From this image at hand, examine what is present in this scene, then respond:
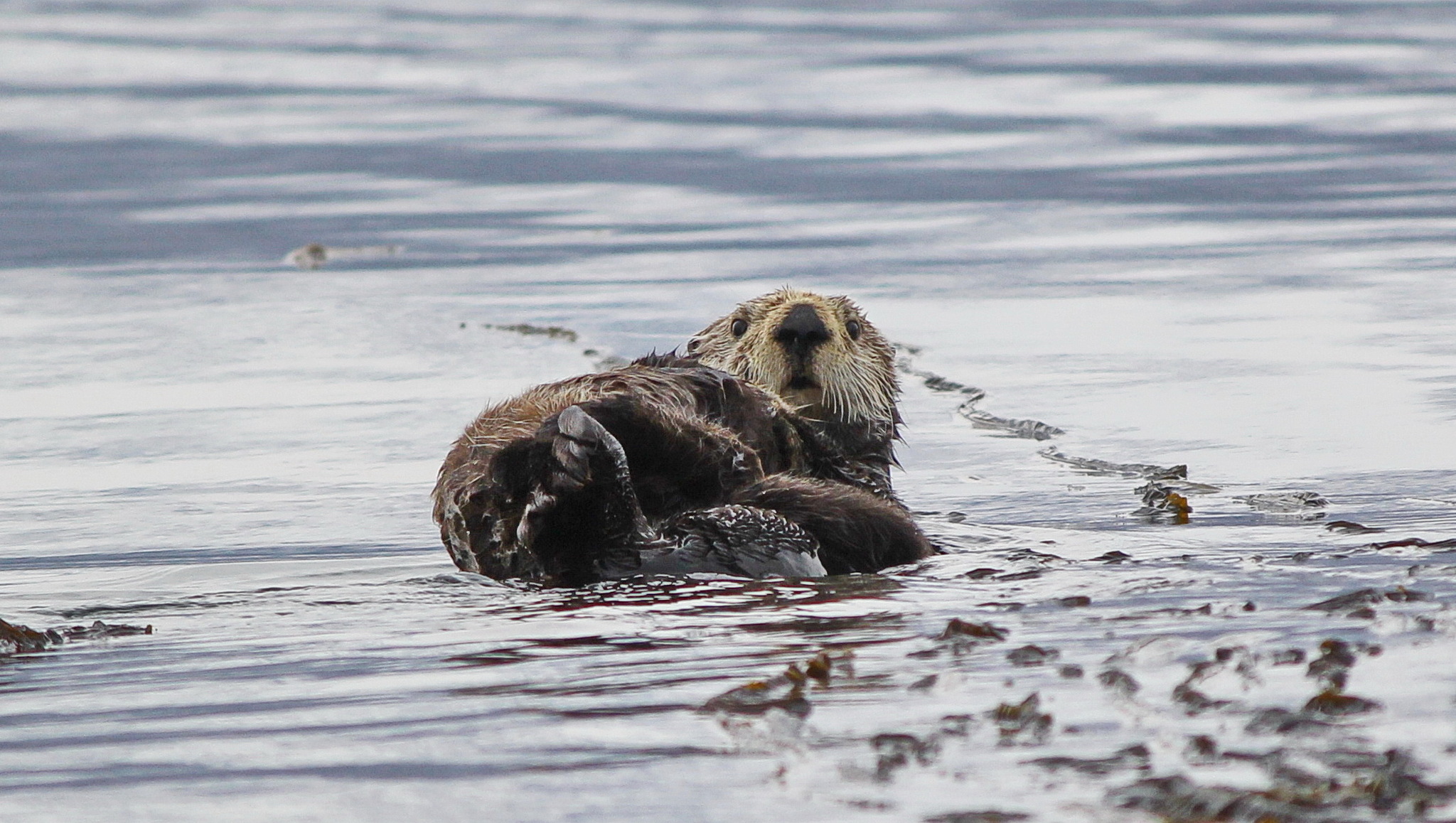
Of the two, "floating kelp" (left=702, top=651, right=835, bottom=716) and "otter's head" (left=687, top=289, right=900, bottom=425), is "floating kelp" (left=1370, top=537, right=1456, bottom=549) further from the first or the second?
"otter's head" (left=687, top=289, right=900, bottom=425)

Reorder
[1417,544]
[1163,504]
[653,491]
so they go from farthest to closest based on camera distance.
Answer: [1163,504], [653,491], [1417,544]

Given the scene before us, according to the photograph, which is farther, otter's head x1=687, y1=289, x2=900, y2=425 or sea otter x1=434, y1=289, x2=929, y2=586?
otter's head x1=687, y1=289, x2=900, y2=425

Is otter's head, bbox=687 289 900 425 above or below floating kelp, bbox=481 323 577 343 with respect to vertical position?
below

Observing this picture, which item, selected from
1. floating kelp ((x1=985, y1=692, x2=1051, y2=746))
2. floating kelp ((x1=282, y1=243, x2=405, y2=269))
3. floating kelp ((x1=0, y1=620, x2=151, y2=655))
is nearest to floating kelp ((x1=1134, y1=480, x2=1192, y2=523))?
floating kelp ((x1=985, y1=692, x2=1051, y2=746))

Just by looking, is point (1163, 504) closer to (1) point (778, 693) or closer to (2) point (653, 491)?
(2) point (653, 491)

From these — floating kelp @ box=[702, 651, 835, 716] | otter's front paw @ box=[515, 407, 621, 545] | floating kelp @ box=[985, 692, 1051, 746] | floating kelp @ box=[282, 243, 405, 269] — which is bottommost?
floating kelp @ box=[985, 692, 1051, 746]

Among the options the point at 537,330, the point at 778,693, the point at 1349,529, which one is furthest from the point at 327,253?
the point at 778,693

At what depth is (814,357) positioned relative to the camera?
530 centimetres

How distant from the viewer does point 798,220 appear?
12.2 meters

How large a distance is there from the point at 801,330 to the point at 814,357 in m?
0.08

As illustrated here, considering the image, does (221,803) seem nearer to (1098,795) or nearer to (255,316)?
(1098,795)

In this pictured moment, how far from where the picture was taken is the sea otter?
3.85m

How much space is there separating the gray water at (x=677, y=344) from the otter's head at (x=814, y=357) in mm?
339

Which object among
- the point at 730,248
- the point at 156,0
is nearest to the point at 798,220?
the point at 730,248
